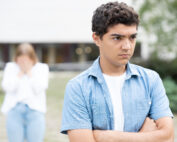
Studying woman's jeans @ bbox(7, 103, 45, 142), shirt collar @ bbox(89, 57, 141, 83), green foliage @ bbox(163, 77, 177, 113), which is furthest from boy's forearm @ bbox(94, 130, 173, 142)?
green foliage @ bbox(163, 77, 177, 113)

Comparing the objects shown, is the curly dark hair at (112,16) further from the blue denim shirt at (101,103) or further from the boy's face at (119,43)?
the blue denim shirt at (101,103)

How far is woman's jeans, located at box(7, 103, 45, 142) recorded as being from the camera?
Result: 4.66 metres

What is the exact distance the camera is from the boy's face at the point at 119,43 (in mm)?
2199

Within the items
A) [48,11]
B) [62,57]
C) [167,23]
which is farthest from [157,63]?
[62,57]

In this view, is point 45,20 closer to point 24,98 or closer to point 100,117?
point 24,98

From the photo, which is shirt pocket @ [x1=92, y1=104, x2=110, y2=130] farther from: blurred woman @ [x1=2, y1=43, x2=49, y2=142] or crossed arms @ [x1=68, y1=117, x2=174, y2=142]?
blurred woman @ [x1=2, y1=43, x2=49, y2=142]

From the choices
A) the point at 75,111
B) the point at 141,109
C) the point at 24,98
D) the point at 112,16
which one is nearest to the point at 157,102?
the point at 141,109

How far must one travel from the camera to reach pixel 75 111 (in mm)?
2262

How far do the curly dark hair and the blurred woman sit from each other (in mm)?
2701

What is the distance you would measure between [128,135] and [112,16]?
0.80 m

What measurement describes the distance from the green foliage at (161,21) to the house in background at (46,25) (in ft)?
77.5

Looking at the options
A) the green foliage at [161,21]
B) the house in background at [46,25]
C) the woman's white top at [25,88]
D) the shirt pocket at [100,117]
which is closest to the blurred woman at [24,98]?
the woman's white top at [25,88]

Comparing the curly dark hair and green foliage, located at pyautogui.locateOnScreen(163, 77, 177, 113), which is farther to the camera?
green foliage, located at pyautogui.locateOnScreen(163, 77, 177, 113)

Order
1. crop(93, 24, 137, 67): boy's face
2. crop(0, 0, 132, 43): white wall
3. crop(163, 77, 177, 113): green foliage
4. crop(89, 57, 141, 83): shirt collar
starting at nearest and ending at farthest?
1. crop(93, 24, 137, 67): boy's face
2. crop(89, 57, 141, 83): shirt collar
3. crop(163, 77, 177, 113): green foliage
4. crop(0, 0, 132, 43): white wall
